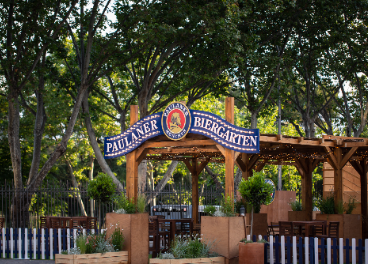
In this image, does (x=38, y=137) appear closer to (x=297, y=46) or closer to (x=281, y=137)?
(x=281, y=137)

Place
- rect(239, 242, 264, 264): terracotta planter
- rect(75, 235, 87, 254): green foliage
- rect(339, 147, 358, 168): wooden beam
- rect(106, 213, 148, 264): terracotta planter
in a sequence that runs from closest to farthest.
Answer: rect(239, 242, 264, 264): terracotta planter → rect(75, 235, 87, 254): green foliage → rect(106, 213, 148, 264): terracotta planter → rect(339, 147, 358, 168): wooden beam

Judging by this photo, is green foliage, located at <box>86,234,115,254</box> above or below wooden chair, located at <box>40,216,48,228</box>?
above

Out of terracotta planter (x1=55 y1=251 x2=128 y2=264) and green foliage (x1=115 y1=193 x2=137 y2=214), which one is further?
green foliage (x1=115 y1=193 x2=137 y2=214)

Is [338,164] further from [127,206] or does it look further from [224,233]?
[127,206]

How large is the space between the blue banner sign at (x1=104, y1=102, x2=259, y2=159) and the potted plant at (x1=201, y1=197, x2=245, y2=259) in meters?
1.26

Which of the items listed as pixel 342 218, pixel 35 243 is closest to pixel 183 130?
pixel 35 243

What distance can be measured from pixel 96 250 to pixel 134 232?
3.09 ft

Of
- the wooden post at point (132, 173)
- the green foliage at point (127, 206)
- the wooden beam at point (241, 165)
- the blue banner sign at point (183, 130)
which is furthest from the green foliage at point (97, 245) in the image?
the wooden beam at point (241, 165)

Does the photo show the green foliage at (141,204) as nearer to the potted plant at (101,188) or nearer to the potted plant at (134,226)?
the potted plant at (134,226)

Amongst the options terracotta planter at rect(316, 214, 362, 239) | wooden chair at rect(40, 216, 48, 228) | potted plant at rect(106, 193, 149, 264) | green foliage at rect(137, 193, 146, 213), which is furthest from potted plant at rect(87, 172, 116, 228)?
terracotta planter at rect(316, 214, 362, 239)

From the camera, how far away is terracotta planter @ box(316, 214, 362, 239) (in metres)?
12.4

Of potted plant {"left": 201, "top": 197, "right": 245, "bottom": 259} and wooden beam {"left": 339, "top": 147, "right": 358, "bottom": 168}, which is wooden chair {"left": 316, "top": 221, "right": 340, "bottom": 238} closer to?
wooden beam {"left": 339, "top": 147, "right": 358, "bottom": 168}

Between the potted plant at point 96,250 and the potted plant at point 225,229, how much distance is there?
72.8 inches

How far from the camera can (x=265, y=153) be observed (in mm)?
14094
